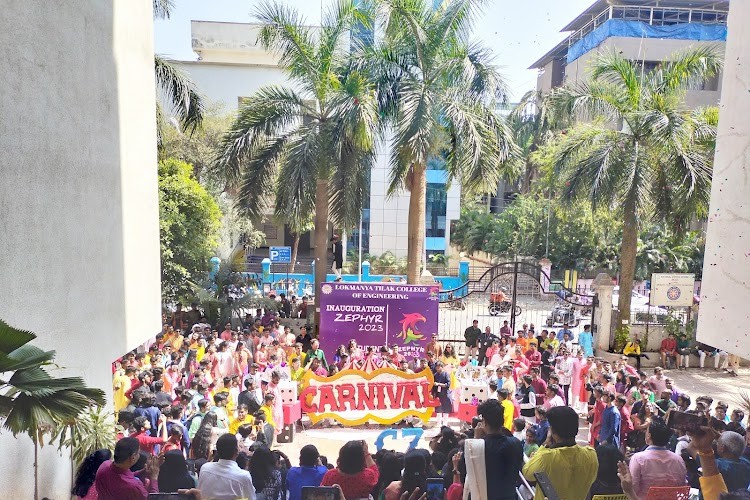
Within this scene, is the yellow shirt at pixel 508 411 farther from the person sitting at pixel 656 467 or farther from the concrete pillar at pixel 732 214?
the person sitting at pixel 656 467

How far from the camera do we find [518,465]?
4.28 m

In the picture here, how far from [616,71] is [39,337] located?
49.8ft

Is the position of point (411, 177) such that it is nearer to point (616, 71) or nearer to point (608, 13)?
point (616, 71)

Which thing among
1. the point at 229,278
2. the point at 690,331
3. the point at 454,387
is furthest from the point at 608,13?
the point at 454,387

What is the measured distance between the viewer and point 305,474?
227 inches

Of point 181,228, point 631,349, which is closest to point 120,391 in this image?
point 181,228

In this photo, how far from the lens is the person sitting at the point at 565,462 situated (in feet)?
14.3

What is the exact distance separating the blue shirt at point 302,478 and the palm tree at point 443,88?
415 inches

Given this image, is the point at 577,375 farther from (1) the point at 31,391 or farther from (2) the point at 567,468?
(1) the point at 31,391

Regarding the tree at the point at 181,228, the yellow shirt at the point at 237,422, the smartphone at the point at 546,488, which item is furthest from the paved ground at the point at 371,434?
the tree at the point at 181,228

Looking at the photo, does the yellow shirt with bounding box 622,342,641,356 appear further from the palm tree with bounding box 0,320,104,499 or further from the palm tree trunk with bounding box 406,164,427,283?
the palm tree with bounding box 0,320,104,499

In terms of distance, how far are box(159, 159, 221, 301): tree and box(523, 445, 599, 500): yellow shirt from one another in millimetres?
13404

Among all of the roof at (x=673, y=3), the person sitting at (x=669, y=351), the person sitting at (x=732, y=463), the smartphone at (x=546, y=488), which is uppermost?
the roof at (x=673, y=3)

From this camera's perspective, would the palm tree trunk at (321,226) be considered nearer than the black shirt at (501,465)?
No
